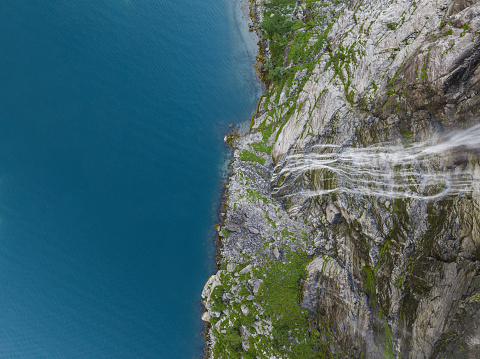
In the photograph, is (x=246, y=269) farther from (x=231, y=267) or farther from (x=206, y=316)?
(x=206, y=316)

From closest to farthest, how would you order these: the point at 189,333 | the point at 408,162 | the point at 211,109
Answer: the point at 408,162
the point at 189,333
the point at 211,109

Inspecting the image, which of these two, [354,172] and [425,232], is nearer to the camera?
[425,232]

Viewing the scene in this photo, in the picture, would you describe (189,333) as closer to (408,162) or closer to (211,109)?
(211,109)

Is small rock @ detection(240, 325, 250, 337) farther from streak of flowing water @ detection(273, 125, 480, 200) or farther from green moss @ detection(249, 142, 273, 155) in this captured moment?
green moss @ detection(249, 142, 273, 155)

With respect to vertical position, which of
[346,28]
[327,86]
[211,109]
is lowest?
[327,86]

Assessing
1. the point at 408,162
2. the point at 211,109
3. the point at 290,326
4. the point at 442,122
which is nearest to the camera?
the point at 442,122

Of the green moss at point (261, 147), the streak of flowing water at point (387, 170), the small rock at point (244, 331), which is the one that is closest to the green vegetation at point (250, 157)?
the green moss at point (261, 147)

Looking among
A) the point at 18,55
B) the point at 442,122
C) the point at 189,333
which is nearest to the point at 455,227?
the point at 442,122
